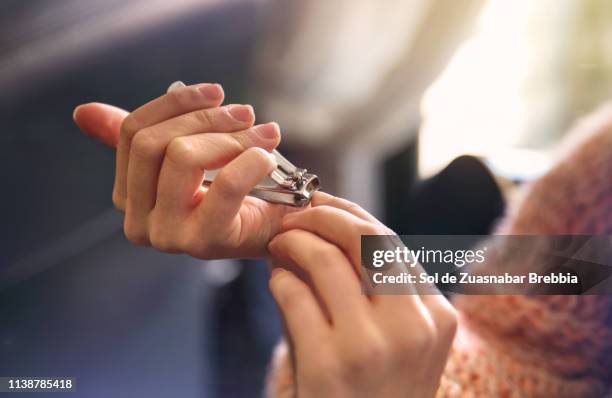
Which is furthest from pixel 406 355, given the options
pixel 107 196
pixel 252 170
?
pixel 107 196

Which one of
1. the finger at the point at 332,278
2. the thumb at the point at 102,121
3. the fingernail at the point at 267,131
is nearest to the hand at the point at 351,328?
the finger at the point at 332,278

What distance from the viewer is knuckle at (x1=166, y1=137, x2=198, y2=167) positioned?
1.57ft

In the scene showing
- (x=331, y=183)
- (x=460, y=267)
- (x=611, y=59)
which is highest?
(x=611, y=59)

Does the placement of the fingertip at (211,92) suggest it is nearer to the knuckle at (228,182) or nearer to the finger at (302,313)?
the knuckle at (228,182)

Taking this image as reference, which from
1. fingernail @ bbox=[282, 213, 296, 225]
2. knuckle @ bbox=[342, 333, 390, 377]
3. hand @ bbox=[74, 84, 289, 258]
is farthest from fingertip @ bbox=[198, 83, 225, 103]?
knuckle @ bbox=[342, 333, 390, 377]

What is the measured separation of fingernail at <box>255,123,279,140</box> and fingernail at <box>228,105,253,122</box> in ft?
0.05

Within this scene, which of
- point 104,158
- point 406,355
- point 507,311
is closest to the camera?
point 406,355

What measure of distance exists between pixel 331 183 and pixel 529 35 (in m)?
0.30

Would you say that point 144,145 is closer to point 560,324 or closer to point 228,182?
point 228,182

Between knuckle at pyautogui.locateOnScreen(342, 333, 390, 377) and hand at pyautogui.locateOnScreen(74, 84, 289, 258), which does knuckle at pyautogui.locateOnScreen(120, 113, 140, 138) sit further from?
knuckle at pyautogui.locateOnScreen(342, 333, 390, 377)

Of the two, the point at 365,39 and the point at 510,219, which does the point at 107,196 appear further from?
the point at 510,219

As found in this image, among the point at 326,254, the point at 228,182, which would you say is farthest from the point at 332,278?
the point at 228,182

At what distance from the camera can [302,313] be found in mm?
437

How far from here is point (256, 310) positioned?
2.59 feet
